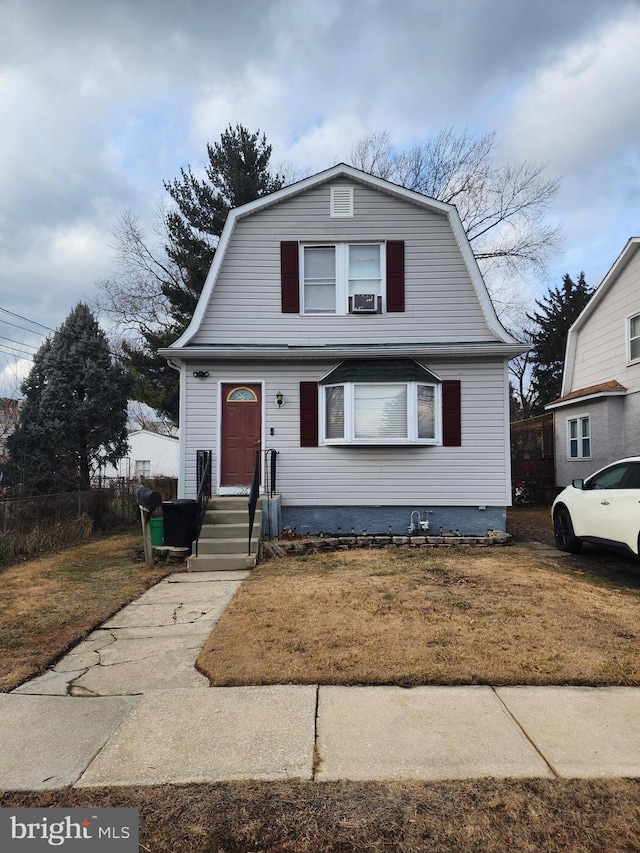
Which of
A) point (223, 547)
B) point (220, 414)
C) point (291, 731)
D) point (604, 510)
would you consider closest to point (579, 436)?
point (604, 510)

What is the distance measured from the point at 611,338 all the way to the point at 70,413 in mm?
15204


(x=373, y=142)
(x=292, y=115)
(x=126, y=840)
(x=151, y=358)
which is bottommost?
(x=126, y=840)

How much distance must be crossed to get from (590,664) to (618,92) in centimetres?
1226

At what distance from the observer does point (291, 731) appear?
3.09 m

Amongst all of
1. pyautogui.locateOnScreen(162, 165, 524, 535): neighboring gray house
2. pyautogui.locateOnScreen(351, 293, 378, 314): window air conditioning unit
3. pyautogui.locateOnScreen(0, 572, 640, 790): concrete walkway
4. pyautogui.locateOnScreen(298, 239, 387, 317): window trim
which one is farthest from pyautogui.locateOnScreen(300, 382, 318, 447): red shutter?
pyautogui.locateOnScreen(0, 572, 640, 790): concrete walkway

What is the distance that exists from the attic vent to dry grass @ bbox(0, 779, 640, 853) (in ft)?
33.4

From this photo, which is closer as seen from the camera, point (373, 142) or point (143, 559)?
point (143, 559)

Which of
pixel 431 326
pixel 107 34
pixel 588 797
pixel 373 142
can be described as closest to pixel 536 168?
pixel 373 142

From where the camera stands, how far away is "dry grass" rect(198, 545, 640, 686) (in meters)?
3.90

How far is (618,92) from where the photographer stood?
36.3ft

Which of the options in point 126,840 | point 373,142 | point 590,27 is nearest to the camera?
point 126,840

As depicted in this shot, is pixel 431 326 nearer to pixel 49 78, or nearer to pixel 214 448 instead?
pixel 214 448

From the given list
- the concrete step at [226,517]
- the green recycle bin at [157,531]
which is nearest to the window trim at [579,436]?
the concrete step at [226,517]

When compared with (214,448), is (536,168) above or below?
above
